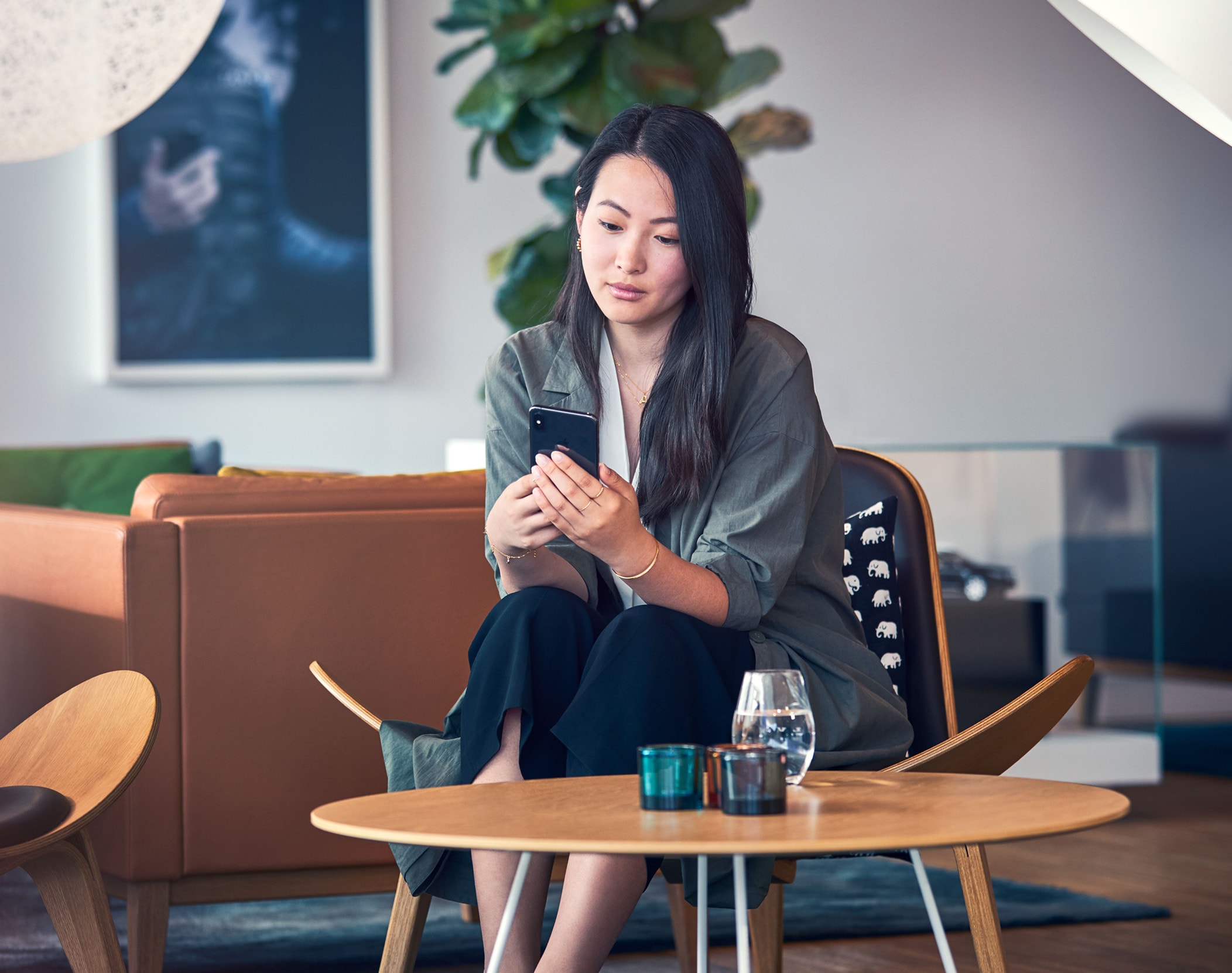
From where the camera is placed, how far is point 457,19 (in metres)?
4.15

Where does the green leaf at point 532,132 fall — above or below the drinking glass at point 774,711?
above

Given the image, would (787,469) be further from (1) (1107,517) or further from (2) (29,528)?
(1) (1107,517)

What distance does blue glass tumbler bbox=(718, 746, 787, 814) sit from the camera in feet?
3.78

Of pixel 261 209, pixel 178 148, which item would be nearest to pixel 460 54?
pixel 261 209

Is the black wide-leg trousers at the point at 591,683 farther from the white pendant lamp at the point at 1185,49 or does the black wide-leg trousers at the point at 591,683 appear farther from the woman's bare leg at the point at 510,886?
the white pendant lamp at the point at 1185,49

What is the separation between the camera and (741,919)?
1.13 m

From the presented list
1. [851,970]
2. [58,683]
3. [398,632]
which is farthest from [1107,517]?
[58,683]

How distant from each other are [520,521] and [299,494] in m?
0.80

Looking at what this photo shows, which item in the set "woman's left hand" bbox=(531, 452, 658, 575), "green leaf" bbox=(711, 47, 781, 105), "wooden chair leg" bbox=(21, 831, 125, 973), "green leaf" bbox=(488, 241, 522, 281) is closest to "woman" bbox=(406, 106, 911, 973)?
"woman's left hand" bbox=(531, 452, 658, 575)

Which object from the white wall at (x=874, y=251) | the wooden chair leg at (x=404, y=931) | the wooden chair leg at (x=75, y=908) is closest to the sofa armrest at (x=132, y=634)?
the wooden chair leg at (x=75, y=908)

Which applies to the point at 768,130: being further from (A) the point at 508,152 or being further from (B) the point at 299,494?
(B) the point at 299,494

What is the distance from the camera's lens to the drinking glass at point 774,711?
125cm

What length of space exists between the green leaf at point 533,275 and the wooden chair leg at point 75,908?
2.44 meters

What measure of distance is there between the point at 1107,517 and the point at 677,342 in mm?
2215
